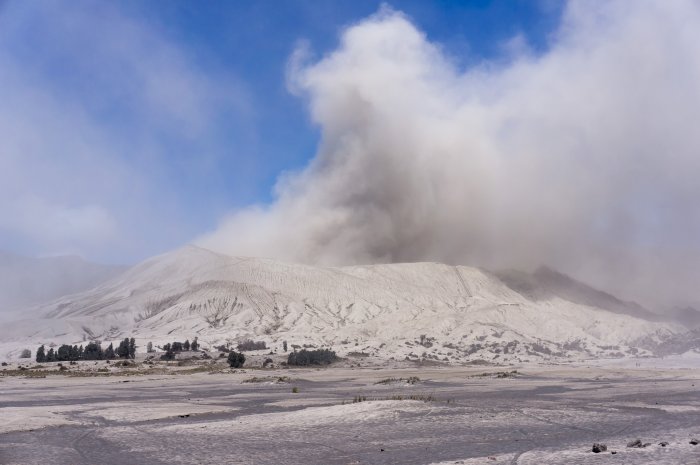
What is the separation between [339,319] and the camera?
561ft

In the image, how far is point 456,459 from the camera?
57.5ft

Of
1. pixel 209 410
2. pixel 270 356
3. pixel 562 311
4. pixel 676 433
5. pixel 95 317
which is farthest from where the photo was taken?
pixel 562 311

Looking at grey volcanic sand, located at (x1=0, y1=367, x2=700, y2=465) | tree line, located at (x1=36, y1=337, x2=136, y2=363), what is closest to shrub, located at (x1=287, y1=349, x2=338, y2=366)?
tree line, located at (x1=36, y1=337, x2=136, y2=363)

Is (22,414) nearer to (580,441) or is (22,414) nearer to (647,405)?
(580,441)

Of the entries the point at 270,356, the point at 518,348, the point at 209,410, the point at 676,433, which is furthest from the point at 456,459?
the point at 518,348

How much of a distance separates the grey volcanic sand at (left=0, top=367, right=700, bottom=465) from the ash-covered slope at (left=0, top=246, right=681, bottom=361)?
8834 cm

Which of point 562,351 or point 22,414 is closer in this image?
point 22,414

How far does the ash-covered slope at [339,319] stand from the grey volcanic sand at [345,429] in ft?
290

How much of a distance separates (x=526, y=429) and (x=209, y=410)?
702 inches

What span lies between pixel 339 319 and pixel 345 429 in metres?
148

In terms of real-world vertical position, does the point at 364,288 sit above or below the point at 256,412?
above

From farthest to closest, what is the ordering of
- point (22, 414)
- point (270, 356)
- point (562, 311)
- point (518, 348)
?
point (562, 311)
point (518, 348)
point (270, 356)
point (22, 414)

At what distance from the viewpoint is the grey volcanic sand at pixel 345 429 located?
Answer: 18562 millimetres

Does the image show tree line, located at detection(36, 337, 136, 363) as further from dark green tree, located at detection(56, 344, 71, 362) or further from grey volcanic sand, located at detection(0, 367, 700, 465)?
grey volcanic sand, located at detection(0, 367, 700, 465)
